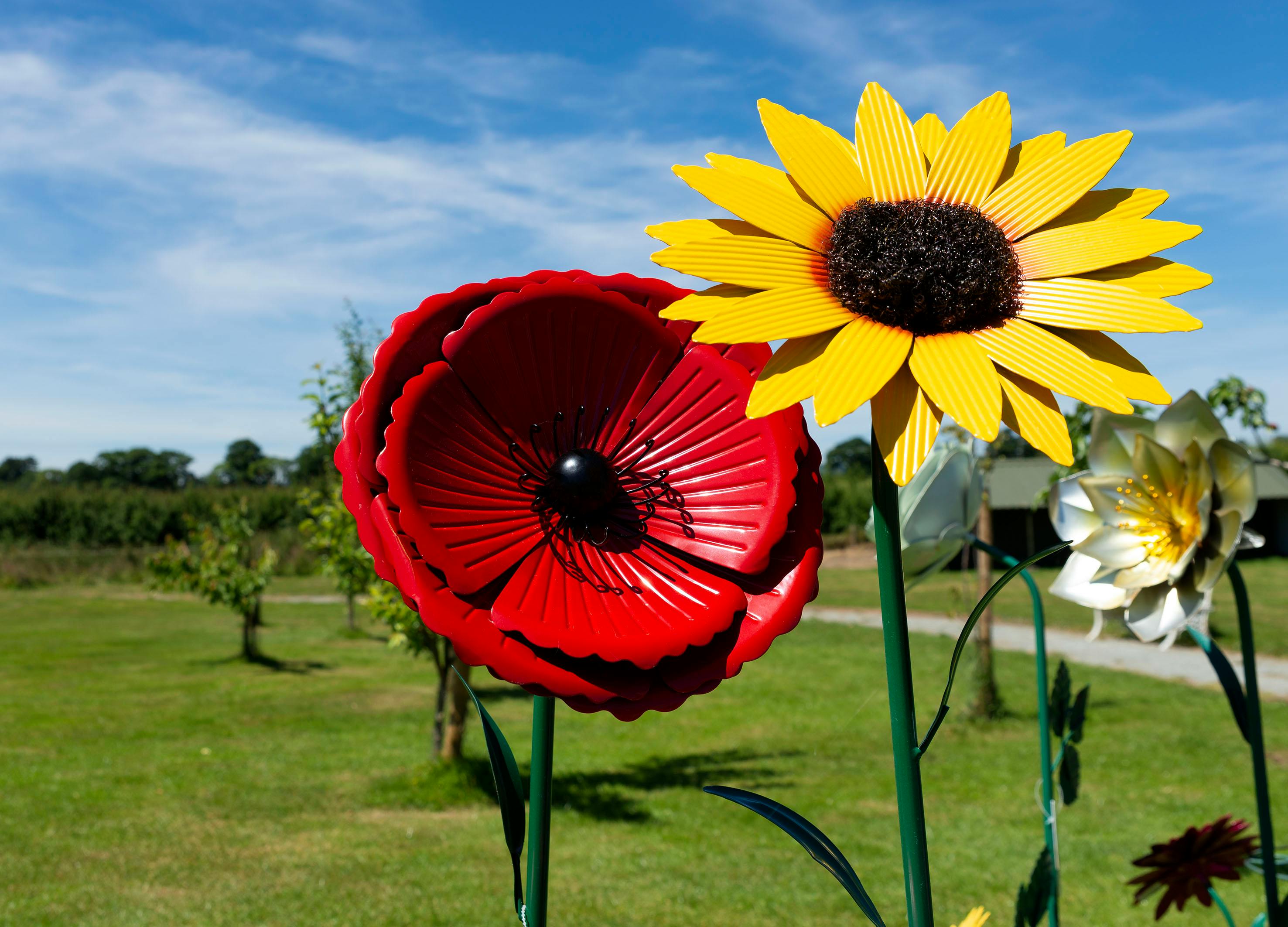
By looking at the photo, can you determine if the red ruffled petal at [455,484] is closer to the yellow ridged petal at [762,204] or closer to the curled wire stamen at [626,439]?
the curled wire stamen at [626,439]

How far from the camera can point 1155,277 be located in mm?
678

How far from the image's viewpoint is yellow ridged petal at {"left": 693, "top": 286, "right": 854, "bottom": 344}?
0.62 metres

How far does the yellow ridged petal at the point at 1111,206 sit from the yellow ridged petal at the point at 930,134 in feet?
0.35

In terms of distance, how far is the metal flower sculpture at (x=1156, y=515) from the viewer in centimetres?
96

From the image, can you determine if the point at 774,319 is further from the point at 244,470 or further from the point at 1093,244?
the point at 244,470

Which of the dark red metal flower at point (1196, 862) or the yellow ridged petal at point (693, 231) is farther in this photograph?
the dark red metal flower at point (1196, 862)

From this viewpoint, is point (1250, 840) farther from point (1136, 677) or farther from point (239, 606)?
point (239, 606)

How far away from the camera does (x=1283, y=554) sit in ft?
93.8

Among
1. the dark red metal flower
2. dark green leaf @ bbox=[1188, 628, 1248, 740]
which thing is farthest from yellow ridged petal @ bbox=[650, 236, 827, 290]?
the dark red metal flower

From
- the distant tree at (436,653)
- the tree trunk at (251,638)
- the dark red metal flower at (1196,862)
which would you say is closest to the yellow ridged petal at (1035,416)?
the dark red metal flower at (1196,862)

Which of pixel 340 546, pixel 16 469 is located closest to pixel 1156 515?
pixel 340 546

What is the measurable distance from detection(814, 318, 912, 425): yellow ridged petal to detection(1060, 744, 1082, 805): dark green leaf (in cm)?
78

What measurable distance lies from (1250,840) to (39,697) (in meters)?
11.6

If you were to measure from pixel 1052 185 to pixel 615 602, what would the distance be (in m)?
0.44
